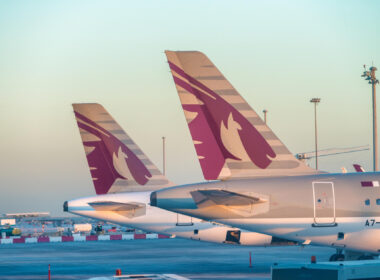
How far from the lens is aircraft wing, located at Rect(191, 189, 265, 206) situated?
28.8m

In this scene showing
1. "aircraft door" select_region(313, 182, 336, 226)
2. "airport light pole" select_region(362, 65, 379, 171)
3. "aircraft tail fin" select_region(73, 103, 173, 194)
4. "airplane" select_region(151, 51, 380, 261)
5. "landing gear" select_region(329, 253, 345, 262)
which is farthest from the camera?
"airport light pole" select_region(362, 65, 379, 171)

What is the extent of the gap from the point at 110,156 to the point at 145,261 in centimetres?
674

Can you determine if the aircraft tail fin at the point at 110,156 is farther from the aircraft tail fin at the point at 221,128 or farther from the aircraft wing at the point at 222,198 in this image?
the aircraft wing at the point at 222,198

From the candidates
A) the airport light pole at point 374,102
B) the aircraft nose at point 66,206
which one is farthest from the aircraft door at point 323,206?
the airport light pole at point 374,102

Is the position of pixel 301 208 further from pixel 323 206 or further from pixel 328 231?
pixel 328 231

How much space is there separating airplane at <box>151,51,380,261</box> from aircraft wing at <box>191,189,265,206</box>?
0.06 meters

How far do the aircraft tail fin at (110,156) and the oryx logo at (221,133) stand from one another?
1721 cm

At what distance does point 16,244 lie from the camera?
74875 mm

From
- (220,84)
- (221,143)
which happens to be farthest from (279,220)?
(220,84)

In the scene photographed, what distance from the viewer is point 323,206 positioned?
3066cm

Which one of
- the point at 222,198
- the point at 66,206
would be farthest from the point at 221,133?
the point at 66,206

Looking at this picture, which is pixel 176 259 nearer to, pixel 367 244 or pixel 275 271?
pixel 367 244

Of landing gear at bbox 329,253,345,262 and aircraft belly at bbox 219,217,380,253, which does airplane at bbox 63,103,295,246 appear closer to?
landing gear at bbox 329,253,345,262

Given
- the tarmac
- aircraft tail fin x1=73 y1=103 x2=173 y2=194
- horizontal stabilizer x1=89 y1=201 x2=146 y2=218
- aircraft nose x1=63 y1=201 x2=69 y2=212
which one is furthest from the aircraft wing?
aircraft tail fin x1=73 y1=103 x2=173 y2=194
